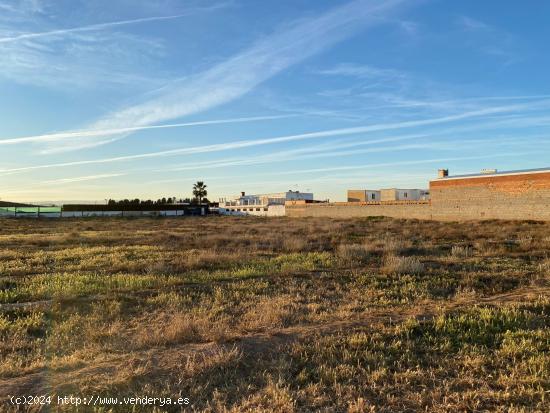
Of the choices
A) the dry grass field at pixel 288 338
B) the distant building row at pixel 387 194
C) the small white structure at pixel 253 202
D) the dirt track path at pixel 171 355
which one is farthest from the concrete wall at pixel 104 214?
the dirt track path at pixel 171 355

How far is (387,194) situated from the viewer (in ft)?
298

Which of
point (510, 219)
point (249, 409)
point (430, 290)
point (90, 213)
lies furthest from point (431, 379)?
point (90, 213)

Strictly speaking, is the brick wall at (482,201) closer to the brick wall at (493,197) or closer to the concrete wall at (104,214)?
the brick wall at (493,197)

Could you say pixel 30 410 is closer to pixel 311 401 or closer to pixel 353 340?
pixel 311 401

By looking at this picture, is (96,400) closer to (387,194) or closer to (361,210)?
(361,210)

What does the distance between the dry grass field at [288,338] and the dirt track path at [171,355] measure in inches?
1.0

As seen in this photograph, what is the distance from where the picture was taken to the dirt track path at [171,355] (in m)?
4.75

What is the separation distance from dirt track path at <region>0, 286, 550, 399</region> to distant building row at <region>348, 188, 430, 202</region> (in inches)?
3275

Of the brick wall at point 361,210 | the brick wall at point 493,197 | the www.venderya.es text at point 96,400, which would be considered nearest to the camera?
the www.venderya.es text at point 96,400

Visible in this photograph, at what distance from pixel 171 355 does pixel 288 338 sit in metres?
1.65

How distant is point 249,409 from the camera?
429 centimetres

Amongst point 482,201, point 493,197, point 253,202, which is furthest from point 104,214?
point 493,197

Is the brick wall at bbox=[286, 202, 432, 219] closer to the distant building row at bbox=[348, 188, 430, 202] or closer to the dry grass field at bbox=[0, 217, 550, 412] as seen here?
the distant building row at bbox=[348, 188, 430, 202]

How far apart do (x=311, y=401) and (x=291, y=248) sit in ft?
47.1
